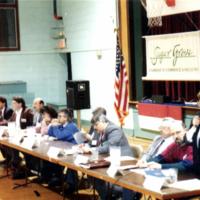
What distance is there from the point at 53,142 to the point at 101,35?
21.2 ft

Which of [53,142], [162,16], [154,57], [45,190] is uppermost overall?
[162,16]

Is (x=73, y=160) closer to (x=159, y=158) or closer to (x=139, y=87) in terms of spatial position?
(x=159, y=158)

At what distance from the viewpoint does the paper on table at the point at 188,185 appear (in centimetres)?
426

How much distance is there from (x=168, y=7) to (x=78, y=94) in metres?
3.09

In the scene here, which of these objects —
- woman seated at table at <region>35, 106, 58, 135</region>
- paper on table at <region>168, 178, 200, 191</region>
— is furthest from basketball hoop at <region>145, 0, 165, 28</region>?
paper on table at <region>168, 178, 200, 191</region>

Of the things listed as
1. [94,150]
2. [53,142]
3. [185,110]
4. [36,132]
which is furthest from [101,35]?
[94,150]

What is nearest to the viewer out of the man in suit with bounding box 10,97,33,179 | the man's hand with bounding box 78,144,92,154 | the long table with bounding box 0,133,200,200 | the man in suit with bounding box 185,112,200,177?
the long table with bounding box 0,133,200,200

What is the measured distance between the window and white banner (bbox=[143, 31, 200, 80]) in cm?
513

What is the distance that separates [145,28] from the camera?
1180 cm

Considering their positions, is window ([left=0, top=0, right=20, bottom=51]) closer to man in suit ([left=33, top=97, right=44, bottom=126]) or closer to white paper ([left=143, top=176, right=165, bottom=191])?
man in suit ([left=33, top=97, right=44, bottom=126])

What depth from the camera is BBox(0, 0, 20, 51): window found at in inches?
587

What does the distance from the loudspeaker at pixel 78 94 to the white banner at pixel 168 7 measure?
2410 mm

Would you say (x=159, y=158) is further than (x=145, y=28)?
No

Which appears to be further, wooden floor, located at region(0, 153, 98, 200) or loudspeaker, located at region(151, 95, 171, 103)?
loudspeaker, located at region(151, 95, 171, 103)
